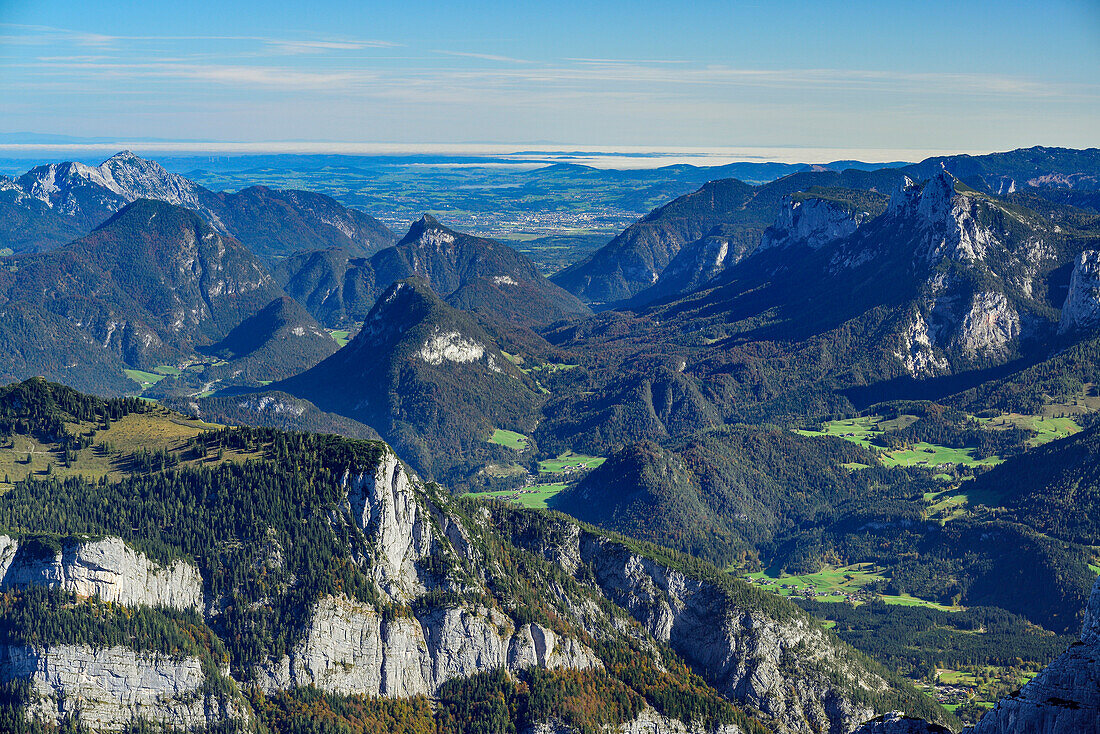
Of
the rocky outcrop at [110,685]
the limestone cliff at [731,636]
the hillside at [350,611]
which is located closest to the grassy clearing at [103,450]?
the hillside at [350,611]

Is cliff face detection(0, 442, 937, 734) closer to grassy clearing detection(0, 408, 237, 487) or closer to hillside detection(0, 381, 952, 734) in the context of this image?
hillside detection(0, 381, 952, 734)

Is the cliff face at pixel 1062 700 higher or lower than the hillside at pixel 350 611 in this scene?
higher

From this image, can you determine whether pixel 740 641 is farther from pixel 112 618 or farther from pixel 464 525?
pixel 112 618

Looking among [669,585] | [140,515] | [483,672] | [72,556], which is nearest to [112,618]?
[72,556]

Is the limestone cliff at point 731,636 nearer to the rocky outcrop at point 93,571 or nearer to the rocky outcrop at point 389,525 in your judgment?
the rocky outcrop at point 389,525

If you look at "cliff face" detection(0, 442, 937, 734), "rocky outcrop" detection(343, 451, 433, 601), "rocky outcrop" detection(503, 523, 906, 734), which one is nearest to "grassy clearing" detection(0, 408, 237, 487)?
"rocky outcrop" detection(343, 451, 433, 601)

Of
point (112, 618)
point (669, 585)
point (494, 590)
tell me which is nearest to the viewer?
point (112, 618)
